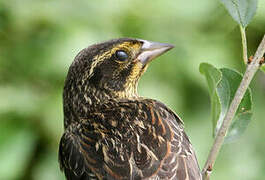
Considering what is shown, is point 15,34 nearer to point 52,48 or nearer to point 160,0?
point 52,48

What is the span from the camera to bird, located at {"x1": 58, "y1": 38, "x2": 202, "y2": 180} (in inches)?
105

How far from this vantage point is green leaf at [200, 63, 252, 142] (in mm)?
2496

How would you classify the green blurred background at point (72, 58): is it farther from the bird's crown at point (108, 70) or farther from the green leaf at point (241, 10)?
the green leaf at point (241, 10)

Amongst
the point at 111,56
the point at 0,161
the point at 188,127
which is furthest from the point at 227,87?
the point at 0,161

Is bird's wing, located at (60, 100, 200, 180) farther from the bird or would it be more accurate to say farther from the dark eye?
the dark eye

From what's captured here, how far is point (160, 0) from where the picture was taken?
4703mm

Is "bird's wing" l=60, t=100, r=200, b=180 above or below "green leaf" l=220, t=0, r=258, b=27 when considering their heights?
below

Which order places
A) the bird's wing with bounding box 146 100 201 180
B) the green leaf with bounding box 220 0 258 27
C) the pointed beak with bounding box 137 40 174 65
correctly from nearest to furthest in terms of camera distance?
1. the green leaf with bounding box 220 0 258 27
2. the bird's wing with bounding box 146 100 201 180
3. the pointed beak with bounding box 137 40 174 65

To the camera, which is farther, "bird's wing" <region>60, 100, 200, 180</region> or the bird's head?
the bird's head

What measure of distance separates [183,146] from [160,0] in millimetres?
2096

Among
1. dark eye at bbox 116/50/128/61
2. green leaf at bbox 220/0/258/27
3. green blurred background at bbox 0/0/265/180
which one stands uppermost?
green leaf at bbox 220/0/258/27

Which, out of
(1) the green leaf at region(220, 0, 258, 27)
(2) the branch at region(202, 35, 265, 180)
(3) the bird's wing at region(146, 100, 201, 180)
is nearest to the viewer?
(2) the branch at region(202, 35, 265, 180)

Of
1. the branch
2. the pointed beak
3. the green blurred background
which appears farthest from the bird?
the green blurred background

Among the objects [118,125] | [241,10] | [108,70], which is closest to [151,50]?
[108,70]
